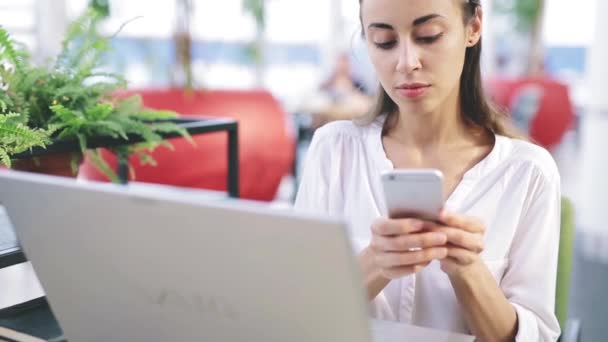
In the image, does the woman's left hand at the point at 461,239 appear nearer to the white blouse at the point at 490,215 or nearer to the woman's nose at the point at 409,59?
the white blouse at the point at 490,215

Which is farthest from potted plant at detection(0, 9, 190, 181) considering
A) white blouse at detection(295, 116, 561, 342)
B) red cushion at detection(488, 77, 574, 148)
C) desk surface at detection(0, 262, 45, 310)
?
red cushion at detection(488, 77, 574, 148)

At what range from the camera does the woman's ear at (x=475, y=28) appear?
53.3 inches

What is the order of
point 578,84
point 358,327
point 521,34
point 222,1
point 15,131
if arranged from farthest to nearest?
point 578,84
point 521,34
point 222,1
point 15,131
point 358,327

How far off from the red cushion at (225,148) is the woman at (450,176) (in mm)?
2317

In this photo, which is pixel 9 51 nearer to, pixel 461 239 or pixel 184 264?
pixel 184 264

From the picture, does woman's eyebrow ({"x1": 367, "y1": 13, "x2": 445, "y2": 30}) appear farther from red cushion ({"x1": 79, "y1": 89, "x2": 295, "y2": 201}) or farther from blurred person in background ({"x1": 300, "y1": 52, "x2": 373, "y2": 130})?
blurred person in background ({"x1": 300, "y1": 52, "x2": 373, "y2": 130})

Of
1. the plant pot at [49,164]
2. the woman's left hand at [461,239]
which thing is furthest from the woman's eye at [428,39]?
the plant pot at [49,164]

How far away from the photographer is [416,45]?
1243 mm

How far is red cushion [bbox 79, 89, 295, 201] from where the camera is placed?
3.75m

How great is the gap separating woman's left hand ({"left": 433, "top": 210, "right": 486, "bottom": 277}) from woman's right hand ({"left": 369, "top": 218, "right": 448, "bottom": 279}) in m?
0.02

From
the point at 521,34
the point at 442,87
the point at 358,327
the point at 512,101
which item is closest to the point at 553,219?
the point at 442,87

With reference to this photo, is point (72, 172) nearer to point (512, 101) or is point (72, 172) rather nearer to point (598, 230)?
point (598, 230)

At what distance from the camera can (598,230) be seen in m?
4.03

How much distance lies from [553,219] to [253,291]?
2.67 feet
